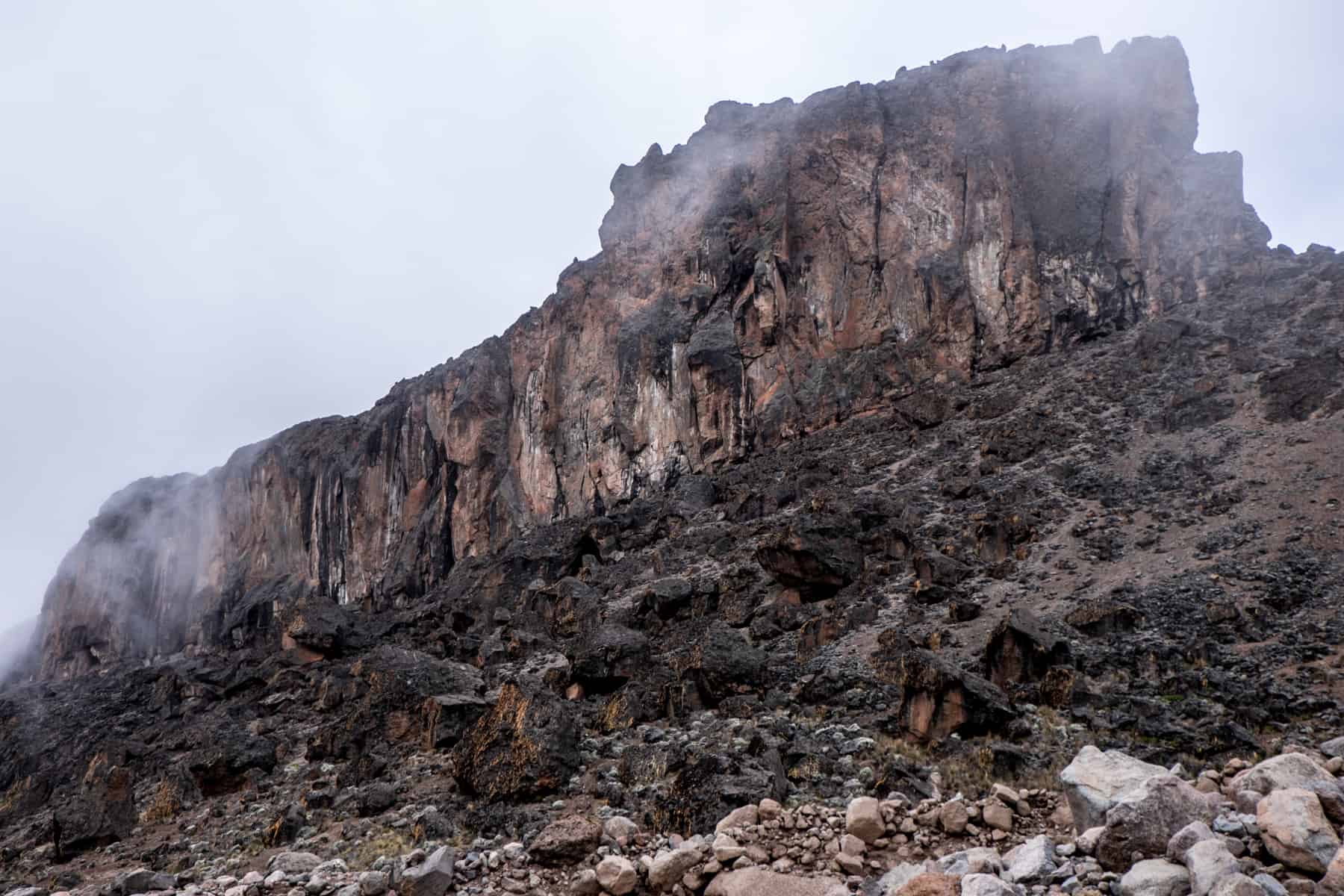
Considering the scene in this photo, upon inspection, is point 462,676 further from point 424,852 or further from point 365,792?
point 424,852

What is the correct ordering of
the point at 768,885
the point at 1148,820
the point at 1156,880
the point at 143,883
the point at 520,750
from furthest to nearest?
the point at 520,750 < the point at 143,883 < the point at 768,885 < the point at 1148,820 < the point at 1156,880

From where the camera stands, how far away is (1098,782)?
635 cm

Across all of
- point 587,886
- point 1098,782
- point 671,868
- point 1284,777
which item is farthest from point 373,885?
point 1284,777

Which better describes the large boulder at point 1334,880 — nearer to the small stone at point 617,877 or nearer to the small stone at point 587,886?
the small stone at point 617,877

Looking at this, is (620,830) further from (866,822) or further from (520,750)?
(520,750)

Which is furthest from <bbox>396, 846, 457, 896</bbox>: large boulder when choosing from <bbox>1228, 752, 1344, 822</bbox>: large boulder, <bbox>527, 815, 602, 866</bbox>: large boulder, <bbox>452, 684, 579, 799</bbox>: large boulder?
<bbox>1228, 752, 1344, 822</bbox>: large boulder

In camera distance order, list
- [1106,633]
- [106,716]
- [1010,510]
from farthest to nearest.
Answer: [106,716] → [1010,510] → [1106,633]

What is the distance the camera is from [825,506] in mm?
27109

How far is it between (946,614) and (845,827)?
1369 cm

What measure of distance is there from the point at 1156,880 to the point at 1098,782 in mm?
1649

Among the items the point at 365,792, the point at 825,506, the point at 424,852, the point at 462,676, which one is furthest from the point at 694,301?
the point at 424,852

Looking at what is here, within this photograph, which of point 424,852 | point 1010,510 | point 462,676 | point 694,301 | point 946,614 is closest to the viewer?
point 424,852

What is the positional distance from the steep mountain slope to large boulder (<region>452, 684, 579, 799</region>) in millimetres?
89

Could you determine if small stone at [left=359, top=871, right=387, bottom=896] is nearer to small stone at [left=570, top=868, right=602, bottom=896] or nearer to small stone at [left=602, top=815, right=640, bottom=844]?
small stone at [left=570, top=868, right=602, bottom=896]
